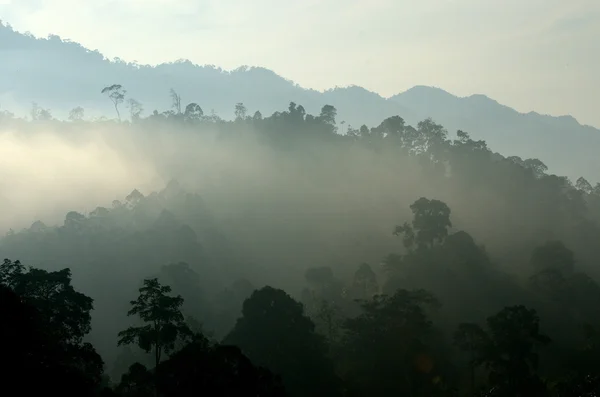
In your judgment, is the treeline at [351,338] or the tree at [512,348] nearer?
the treeline at [351,338]

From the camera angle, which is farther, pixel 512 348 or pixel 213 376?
pixel 512 348

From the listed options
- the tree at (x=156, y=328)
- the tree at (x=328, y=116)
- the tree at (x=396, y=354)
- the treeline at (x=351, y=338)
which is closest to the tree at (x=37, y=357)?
the treeline at (x=351, y=338)

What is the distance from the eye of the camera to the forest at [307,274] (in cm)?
3803

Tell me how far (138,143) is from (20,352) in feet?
530

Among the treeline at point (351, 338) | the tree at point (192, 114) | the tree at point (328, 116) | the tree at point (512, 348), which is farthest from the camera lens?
the tree at point (192, 114)

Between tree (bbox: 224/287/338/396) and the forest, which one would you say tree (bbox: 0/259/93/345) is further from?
tree (bbox: 224/287/338/396)

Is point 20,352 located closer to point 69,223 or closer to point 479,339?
point 479,339

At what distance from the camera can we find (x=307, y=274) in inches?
3583

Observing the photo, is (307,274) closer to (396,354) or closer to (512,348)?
(396,354)

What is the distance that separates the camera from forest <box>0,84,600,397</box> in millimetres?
38031

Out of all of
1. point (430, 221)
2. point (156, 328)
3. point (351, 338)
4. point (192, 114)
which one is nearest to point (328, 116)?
point (192, 114)

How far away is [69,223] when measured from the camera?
116875 mm

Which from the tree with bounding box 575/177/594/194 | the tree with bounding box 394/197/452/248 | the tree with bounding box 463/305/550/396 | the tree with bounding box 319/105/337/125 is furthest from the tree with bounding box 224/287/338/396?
the tree with bounding box 319/105/337/125

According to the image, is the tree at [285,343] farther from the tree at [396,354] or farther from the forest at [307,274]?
the tree at [396,354]
